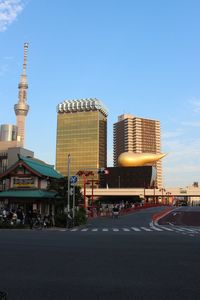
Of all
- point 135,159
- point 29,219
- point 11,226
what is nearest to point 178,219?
point 29,219

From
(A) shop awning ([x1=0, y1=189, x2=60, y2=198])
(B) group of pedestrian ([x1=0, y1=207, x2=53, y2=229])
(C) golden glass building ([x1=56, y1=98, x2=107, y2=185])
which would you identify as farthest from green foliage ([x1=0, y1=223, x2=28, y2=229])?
(C) golden glass building ([x1=56, y1=98, x2=107, y2=185])

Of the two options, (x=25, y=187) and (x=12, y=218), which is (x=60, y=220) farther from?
(x=25, y=187)

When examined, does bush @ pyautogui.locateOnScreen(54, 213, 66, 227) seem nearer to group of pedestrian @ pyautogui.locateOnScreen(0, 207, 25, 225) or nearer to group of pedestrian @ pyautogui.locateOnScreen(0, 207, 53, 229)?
group of pedestrian @ pyautogui.locateOnScreen(0, 207, 53, 229)

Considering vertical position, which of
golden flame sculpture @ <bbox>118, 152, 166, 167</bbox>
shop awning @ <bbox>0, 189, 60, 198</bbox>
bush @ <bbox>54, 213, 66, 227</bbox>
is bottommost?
bush @ <bbox>54, 213, 66, 227</bbox>

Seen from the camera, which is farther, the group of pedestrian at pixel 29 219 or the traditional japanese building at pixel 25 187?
the traditional japanese building at pixel 25 187

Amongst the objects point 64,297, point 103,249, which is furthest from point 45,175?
point 64,297

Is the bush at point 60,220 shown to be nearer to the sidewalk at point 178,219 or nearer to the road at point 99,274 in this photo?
the sidewalk at point 178,219

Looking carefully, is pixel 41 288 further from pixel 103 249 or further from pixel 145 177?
pixel 145 177

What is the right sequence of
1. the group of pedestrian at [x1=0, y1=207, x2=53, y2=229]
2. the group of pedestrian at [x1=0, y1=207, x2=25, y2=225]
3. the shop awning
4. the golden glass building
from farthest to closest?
the golden glass building → the shop awning → the group of pedestrian at [x1=0, y1=207, x2=25, y2=225] → the group of pedestrian at [x1=0, y1=207, x2=53, y2=229]

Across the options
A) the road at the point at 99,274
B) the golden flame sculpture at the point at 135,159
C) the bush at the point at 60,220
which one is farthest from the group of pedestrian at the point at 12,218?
the golden flame sculpture at the point at 135,159

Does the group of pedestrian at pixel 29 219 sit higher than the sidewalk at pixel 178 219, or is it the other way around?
the group of pedestrian at pixel 29 219

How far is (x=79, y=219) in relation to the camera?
133 ft

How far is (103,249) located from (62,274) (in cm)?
599

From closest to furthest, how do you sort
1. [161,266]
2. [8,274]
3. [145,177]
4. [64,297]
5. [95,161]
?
[64,297]
[8,274]
[161,266]
[145,177]
[95,161]
